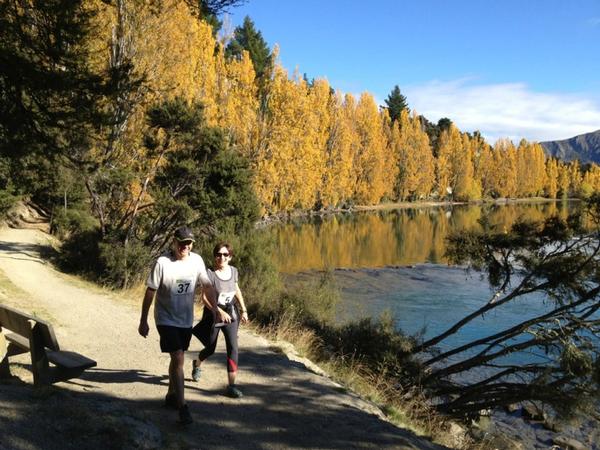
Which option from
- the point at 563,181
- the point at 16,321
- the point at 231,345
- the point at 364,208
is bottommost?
the point at 231,345

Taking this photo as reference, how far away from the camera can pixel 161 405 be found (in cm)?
519

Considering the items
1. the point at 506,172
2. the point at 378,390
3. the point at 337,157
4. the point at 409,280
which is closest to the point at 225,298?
the point at 378,390

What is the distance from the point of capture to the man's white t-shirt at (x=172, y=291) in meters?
4.70

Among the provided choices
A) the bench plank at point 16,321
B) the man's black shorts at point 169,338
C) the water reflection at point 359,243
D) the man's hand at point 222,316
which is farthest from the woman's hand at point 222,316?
the water reflection at point 359,243

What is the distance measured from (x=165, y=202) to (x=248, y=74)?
26252 millimetres

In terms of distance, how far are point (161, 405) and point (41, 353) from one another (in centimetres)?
132

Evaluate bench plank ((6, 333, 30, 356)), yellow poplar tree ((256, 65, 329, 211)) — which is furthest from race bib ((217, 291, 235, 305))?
yellow poplar tree ((256, 65, 329, 211))

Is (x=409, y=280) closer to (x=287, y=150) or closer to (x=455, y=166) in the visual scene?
(x=287, y=150)

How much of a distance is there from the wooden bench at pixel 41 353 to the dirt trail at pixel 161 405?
17cm

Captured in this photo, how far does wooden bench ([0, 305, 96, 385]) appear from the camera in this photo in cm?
451

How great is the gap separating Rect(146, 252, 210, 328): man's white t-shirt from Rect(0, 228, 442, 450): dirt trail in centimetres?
89

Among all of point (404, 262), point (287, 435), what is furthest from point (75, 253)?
point (404, 262)


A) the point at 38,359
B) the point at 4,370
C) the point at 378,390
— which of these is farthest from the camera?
the point at 378,390

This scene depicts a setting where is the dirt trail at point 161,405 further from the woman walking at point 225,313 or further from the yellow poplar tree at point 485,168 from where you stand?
the yellow poplar tree at point 485,168
